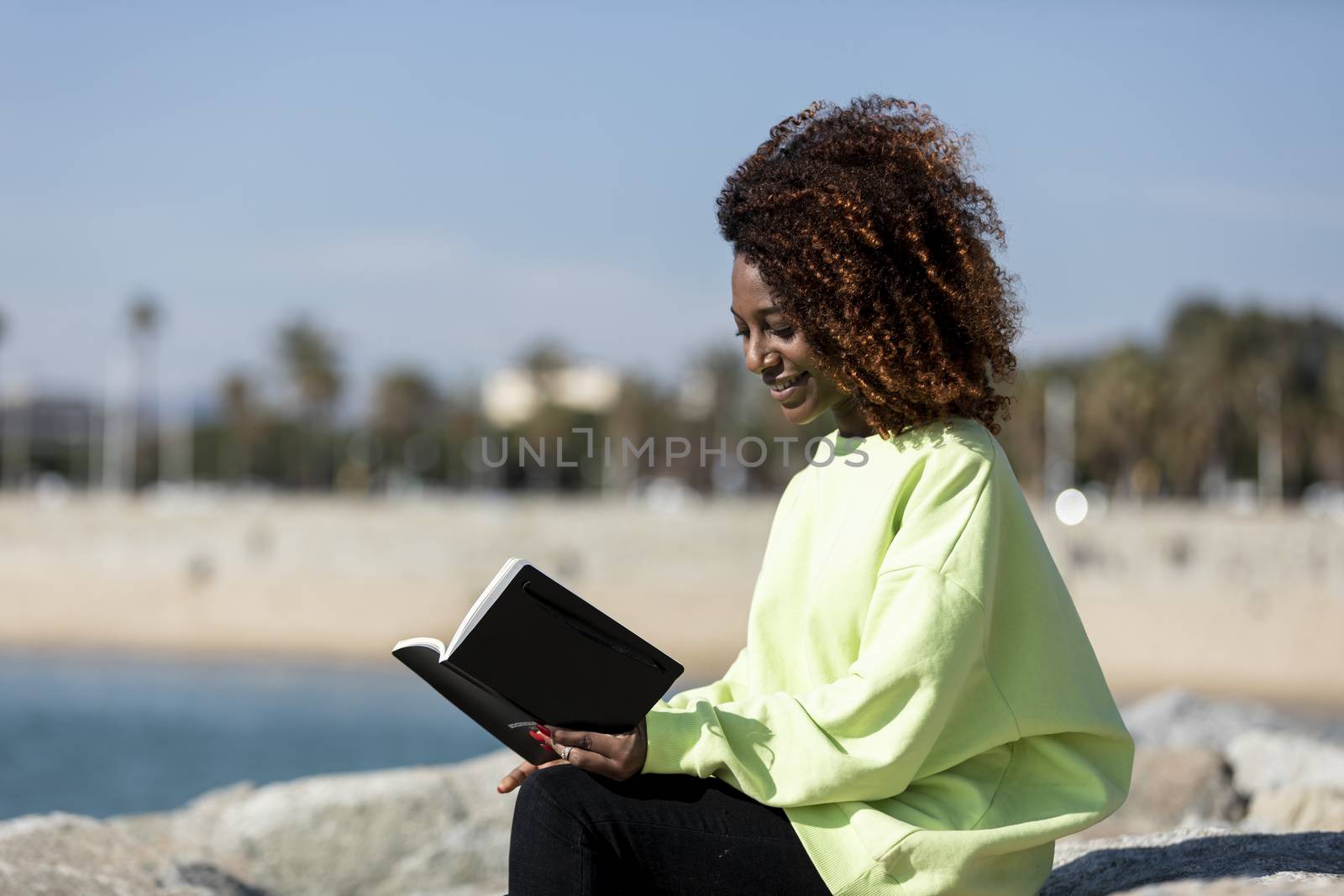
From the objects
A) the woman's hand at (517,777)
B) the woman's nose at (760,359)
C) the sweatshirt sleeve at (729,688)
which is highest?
the woman's nose at (760,359)

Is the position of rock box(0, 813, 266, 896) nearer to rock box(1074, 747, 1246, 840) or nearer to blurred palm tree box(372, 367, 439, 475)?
rock box(1074, 747, 1246, 840)

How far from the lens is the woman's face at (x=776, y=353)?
2.37 m

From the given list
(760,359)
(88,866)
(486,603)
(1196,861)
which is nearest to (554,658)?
(486,603)

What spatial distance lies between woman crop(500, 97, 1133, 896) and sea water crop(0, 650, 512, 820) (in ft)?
33.2

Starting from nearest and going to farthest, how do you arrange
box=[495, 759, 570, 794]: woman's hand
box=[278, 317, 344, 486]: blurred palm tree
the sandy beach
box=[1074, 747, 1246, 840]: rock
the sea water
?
box=[495, 759, 570, 794]: woman's hand
box=[1074, 747, 1246, 840]: rock
the sea water
the sandy beach
box=[278, 317, 344, 486]: blurred palm tree

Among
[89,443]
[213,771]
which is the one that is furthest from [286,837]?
[89,443]

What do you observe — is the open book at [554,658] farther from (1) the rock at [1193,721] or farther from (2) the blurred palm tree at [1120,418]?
(2) the blurred palm tree at [1120,418]

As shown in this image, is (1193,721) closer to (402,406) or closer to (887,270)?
(887,270)

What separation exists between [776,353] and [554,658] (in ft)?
2.10

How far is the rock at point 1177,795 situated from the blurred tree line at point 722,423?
30.1 metres

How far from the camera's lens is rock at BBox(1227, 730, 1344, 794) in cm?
621

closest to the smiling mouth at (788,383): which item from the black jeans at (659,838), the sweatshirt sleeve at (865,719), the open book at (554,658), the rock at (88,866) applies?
the sweatshirt sleeve at (865,719)

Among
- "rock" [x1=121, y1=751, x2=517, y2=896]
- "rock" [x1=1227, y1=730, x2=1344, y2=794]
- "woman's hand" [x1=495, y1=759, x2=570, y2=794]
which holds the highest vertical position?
"woman's hand" [x1=495, y1=759, x2=570, y2=794]

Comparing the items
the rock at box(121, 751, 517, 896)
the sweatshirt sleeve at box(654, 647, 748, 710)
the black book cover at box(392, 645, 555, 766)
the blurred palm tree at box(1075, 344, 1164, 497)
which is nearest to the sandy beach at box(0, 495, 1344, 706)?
the blurred palm tree at box(1075, 344, 1164, 497)
